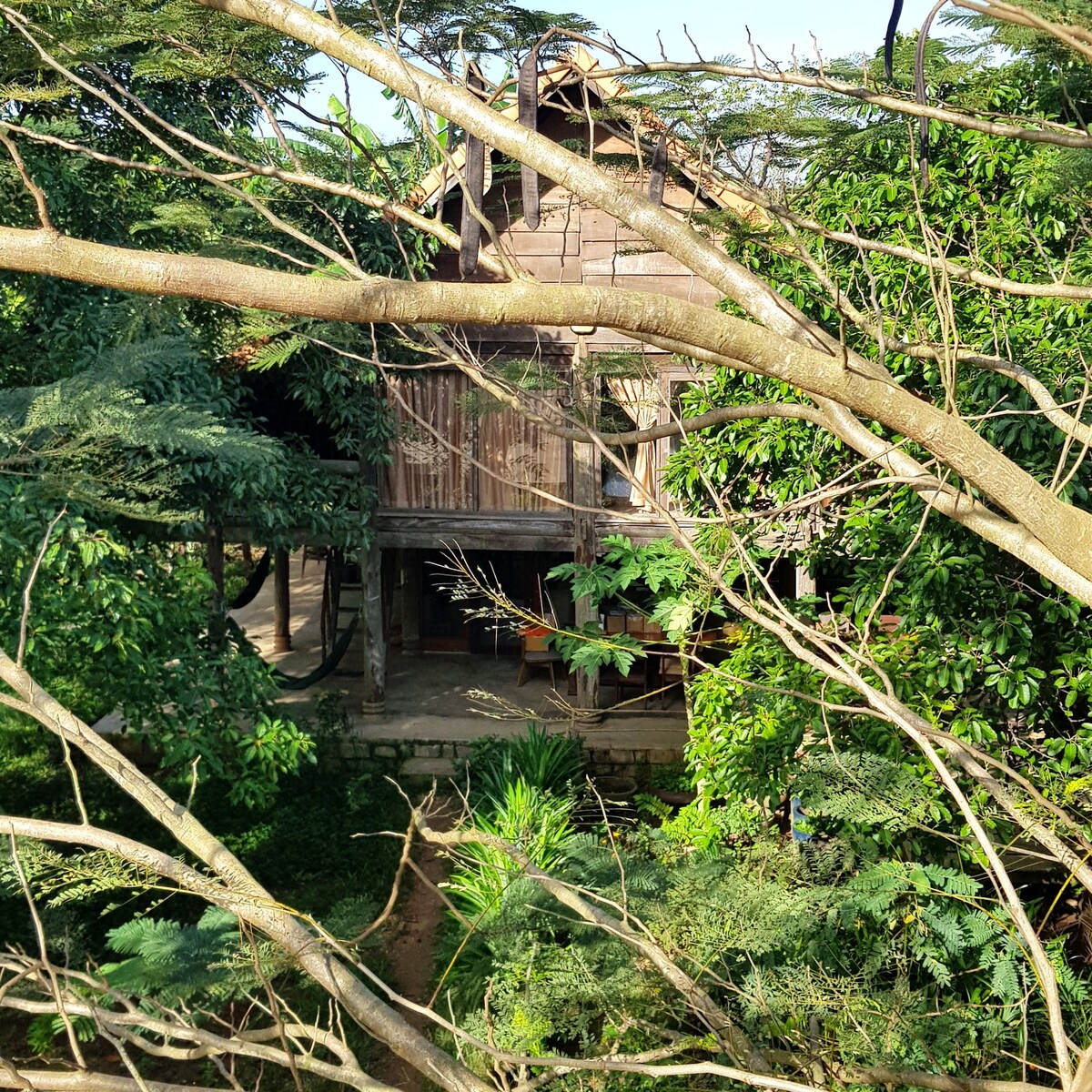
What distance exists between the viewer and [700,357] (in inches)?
→ 133

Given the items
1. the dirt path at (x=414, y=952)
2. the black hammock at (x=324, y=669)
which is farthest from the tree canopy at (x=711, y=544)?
the black hammock at (x=324, y=669)

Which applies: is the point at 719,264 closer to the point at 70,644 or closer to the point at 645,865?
the point at 645,865

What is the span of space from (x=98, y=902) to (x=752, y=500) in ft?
18.8

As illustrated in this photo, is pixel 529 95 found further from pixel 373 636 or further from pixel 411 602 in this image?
pixel 411 602

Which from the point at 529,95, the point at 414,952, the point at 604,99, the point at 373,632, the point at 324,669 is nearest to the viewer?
the point at 529,95

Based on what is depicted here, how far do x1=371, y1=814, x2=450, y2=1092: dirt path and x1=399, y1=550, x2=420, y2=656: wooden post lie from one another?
375cm

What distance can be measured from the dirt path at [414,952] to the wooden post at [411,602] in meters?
3.75

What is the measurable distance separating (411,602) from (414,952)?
5.31m

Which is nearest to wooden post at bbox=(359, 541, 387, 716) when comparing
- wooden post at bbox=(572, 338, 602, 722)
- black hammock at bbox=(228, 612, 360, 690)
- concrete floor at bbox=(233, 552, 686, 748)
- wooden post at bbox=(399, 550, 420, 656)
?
concrete floor at bbox=(233, 552, 686, 748)

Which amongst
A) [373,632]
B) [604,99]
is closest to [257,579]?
[373,632]

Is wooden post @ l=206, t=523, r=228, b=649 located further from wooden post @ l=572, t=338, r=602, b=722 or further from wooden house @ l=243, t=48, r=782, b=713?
wooden post @ l=572, t=338, r=602, b=722

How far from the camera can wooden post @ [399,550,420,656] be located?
1234cm

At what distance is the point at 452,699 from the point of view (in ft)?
36.7

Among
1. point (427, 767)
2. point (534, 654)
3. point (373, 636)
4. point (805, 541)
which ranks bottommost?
point (427, 767)
